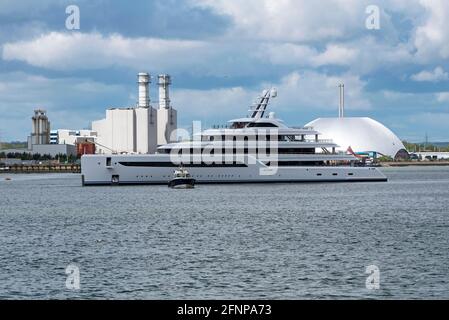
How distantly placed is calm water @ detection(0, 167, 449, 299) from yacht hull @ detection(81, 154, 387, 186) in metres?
23.5

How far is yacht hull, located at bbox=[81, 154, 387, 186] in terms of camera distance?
10219cm

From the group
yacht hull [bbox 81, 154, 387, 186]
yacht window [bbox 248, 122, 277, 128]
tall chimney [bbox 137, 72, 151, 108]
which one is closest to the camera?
yacht hull [bbox 81, 154, 387, 186]

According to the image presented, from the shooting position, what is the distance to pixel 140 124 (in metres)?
192

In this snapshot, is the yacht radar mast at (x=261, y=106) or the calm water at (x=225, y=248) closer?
the calm water at (x=225, y=248)

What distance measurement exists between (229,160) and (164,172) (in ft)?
26.2

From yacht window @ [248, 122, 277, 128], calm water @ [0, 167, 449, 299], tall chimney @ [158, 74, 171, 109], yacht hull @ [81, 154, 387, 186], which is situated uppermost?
tall chimney @ [158, 74, 171, 109]

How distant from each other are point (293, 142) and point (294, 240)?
59.1 metres

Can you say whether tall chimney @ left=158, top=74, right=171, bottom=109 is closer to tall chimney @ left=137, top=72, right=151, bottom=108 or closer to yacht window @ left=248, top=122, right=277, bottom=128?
tall chimney @ left=137, top=72, right=151, bottom=108

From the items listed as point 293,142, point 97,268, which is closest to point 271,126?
point 293,142

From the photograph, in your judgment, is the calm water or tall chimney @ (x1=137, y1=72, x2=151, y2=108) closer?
the calm water

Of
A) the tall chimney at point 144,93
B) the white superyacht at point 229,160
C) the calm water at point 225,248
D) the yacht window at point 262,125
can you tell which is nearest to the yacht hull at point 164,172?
the white superyacht at point 229,160

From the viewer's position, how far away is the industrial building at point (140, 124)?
19150 centimetres

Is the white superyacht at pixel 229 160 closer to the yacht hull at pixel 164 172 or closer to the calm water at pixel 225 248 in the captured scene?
the yacht hull at pixel 164 172

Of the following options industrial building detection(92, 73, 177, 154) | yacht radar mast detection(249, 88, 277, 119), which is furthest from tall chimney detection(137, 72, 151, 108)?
yacht radar mast detection(249, 88, 277, 119)
